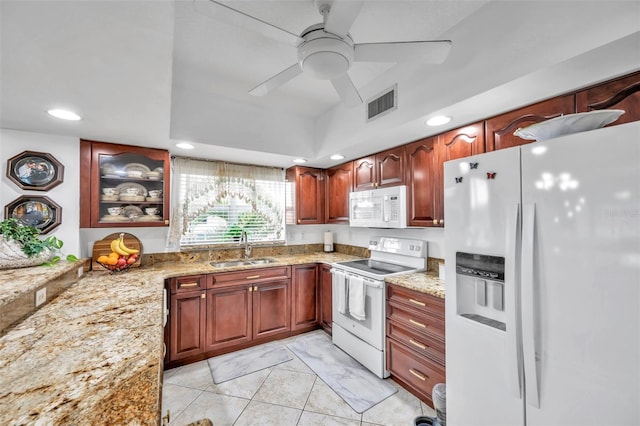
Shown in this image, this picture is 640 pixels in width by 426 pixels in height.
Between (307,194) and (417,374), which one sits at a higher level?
(307,194)

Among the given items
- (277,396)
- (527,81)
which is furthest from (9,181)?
(527,81)

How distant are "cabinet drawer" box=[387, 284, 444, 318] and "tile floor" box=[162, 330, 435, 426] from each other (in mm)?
732

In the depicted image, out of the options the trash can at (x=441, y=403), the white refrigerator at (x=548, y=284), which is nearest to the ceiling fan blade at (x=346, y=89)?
the white refrigerator at (x=548, y=284)

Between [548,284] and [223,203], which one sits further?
[223,203]

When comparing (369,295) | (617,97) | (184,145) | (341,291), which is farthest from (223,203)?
(617,97)

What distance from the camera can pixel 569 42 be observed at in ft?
3.99

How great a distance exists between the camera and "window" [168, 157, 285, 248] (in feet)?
10.1

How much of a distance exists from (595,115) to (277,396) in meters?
2.59

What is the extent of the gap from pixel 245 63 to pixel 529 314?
7.81 ft

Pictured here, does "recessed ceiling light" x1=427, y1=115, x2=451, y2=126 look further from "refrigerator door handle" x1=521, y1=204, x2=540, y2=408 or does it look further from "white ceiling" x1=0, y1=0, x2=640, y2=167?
"refrigerator door handle" x1=521, y1=204, x2=540, y2=408

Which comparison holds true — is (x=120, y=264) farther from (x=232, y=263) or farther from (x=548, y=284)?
(x=548, y=284)

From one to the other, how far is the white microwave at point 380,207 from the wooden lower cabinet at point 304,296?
2.66 feet

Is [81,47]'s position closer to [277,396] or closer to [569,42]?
[569,42]

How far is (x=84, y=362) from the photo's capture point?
0.92 meters
